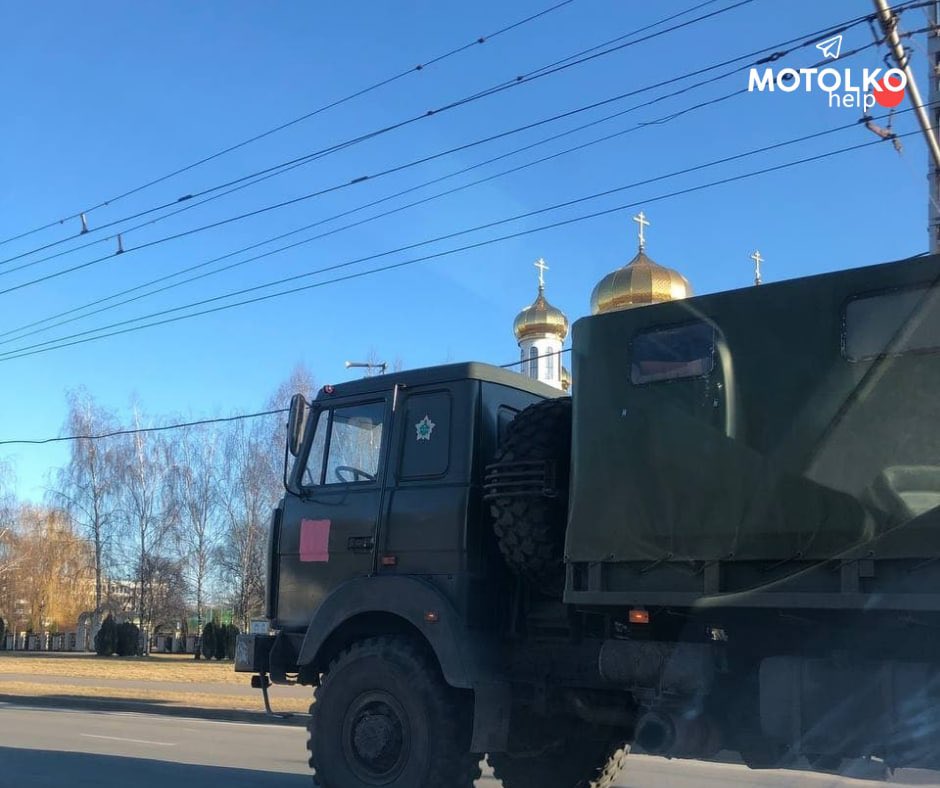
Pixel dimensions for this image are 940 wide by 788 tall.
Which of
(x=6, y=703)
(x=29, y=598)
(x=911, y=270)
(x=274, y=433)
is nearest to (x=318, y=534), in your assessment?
(x=911, y=270)

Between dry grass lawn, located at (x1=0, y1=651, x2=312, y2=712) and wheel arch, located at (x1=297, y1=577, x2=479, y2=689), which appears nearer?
wheel arch, located at (x1=297, y1=577, x2=479, y2=689)

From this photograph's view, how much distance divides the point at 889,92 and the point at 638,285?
25879 mm

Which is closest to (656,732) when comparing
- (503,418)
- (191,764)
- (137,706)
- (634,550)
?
(634,550)

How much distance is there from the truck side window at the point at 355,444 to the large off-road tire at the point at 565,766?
2124mm

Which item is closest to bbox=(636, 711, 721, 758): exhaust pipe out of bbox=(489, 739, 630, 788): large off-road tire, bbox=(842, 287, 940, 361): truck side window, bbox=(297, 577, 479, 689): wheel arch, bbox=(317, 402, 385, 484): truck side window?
bbox=(297, 577, 479, 689): wheel arch

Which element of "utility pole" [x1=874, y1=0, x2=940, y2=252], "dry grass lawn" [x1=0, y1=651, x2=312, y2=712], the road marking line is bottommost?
"dry grass lawn" [x1=0, y1=651, x2=312, y2=712]

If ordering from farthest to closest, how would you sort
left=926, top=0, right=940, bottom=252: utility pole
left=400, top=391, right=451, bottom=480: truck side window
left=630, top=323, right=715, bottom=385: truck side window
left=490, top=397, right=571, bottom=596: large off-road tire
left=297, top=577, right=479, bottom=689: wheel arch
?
left=926, top=0, right=940, bottom=252: utility pole → left=400, top=391, right=451, bottom=480: truck side window → left=297, top=577, right=479, bottom=689: wheel arch → left=490, top=397, right=571, bottom=596: large off-road tire → left=630, top=323, right=715, bottom=385: truck side window

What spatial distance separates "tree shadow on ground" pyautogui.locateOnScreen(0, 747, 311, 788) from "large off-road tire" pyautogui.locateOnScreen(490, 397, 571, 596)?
3823 mm

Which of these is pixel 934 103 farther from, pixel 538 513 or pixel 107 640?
pixel 107 640

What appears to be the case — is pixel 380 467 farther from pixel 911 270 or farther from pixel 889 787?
pixel 889 787

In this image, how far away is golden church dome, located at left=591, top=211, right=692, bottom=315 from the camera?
36.0 meters

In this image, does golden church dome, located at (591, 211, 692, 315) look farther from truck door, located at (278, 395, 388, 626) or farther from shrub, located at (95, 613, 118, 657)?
truck door, located at (278, 395, 388, 626)

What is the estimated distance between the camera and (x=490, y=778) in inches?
353

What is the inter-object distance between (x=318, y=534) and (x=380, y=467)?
26.4 inches
